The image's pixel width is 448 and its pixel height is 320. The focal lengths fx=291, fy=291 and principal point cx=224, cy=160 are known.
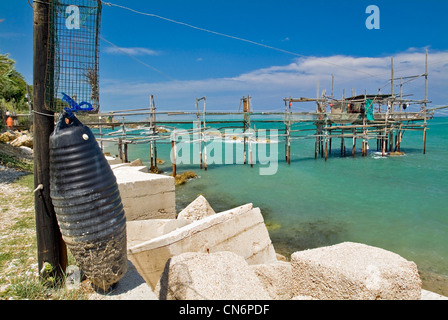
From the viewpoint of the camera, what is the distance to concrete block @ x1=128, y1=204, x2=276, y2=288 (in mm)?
4016

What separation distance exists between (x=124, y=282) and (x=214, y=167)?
17.7 metres

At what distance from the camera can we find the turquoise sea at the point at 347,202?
7898 mm

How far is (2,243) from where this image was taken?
15.0 ft

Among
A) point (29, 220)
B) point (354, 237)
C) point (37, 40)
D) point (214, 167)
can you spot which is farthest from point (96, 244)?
point (214, 167)

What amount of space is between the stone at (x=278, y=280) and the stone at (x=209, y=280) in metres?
0.55

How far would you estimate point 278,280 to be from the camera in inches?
147

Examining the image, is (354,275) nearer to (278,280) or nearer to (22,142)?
(278,280)

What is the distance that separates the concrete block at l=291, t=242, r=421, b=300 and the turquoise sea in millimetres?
3599

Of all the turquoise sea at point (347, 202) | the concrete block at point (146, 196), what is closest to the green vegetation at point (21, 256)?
the concrete block at point (146, 196)

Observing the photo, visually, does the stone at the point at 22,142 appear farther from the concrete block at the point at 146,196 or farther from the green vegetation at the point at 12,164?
the concrete block at the point at 146,196

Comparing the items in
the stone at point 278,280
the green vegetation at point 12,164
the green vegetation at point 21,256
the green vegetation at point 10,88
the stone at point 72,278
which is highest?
the green vegetation at point 10,88

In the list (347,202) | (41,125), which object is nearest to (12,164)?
(41,125)
